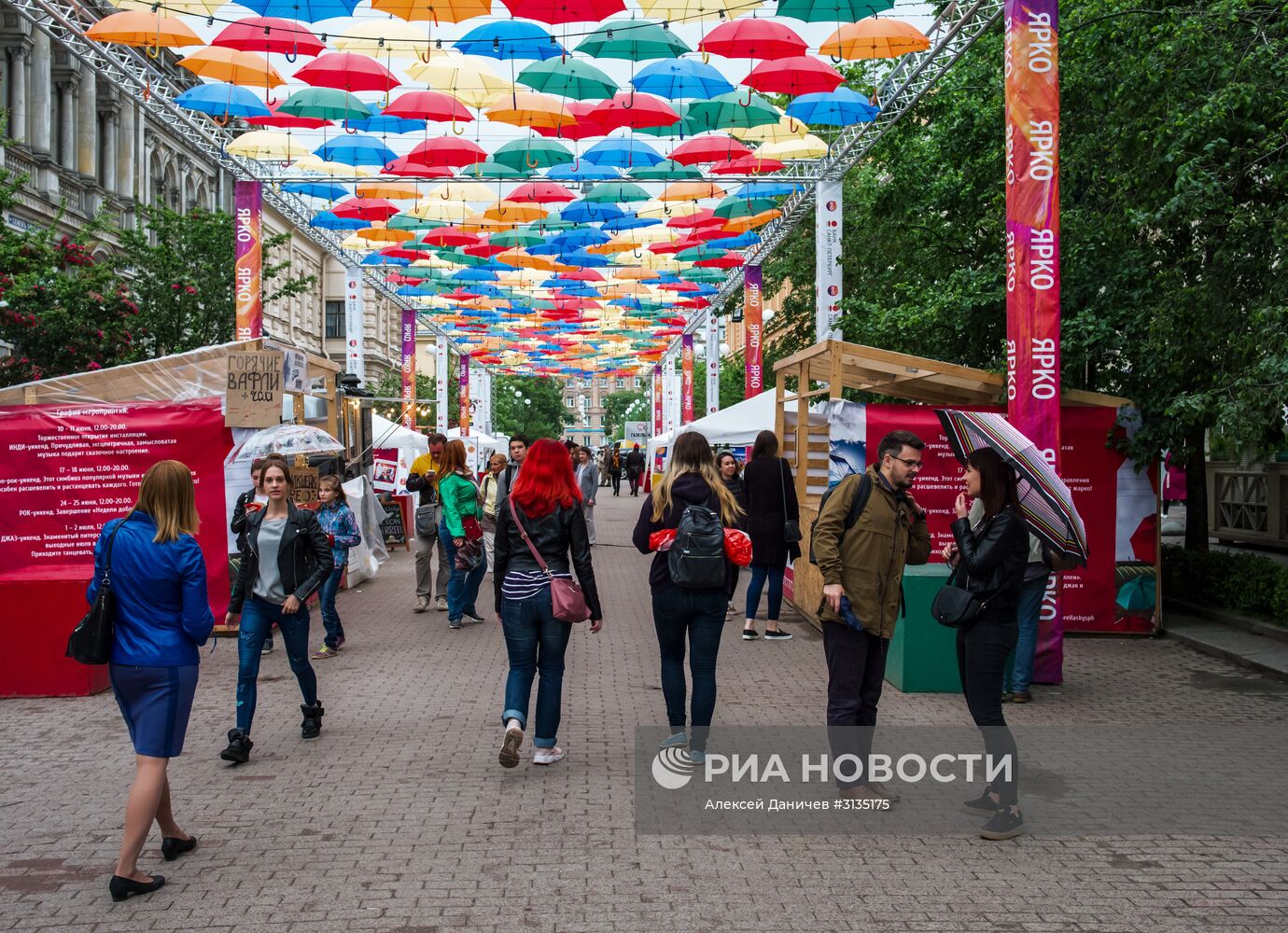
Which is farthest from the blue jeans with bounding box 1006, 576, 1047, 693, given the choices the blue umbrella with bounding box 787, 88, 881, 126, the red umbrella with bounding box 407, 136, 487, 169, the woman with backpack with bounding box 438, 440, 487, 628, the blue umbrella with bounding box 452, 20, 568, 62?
the red umbrella with bounding box 407, 136, 487, 169

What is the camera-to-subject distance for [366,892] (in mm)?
4754

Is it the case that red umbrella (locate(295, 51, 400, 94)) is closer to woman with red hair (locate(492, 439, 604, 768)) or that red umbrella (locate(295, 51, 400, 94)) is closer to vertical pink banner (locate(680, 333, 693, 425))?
woman with red hair (locate(492, 439, 604, 768))

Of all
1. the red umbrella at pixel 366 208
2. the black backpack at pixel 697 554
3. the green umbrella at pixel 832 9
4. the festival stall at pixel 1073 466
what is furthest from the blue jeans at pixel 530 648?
the red umbrella at pixel 366 208

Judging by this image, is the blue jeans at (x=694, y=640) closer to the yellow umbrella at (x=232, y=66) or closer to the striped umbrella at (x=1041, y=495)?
the striped umbrella at (x=1041, y=495)

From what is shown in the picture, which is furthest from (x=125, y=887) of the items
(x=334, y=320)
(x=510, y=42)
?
(x=334, y=320)

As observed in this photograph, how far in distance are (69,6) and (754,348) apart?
16.2m

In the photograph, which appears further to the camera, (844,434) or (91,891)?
(844,434)

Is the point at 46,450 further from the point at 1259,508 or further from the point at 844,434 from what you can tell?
the point at 1259,508

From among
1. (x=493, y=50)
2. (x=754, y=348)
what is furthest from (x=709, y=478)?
(x=754, y=348)

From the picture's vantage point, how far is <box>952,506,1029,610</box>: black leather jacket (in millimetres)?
5410

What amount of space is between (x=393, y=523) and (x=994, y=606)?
17.9m

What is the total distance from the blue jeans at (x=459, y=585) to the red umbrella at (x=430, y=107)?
633 centimetres

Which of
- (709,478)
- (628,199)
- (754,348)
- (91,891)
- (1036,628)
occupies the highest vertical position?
(628,199)

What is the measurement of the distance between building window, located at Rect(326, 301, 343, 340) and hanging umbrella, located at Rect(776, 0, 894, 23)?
167 feet
